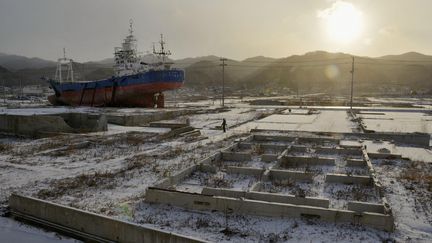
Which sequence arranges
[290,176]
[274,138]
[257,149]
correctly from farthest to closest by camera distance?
[274,138] < [257,149] < [290,176]

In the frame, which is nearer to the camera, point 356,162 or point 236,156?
point 356,162

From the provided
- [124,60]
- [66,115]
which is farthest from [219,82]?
[66,115]

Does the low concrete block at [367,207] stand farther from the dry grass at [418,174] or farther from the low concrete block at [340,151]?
the low concrete block at [340,151]

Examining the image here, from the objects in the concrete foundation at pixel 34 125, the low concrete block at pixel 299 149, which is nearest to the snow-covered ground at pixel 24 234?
the low concrete block at pixel 299 149

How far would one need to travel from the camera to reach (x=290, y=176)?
31.2 feet

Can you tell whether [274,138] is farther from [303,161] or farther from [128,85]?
[128,85]

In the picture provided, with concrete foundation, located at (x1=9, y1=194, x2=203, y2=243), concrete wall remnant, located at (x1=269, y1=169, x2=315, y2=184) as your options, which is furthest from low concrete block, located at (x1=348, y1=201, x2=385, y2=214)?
concrete foundation, located at (x1=9, y1=194, x2=203, y2=243)

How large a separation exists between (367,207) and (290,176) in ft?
9.32

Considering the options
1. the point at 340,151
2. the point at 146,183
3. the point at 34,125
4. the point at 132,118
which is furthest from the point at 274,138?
the point at 34,125

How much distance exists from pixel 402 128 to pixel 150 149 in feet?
53.0

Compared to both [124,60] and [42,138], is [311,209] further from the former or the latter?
[124,60]

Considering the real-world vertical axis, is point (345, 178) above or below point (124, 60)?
below

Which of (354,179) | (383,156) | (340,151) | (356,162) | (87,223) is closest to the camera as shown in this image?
(87,223)

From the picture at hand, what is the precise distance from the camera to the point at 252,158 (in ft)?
40.8
